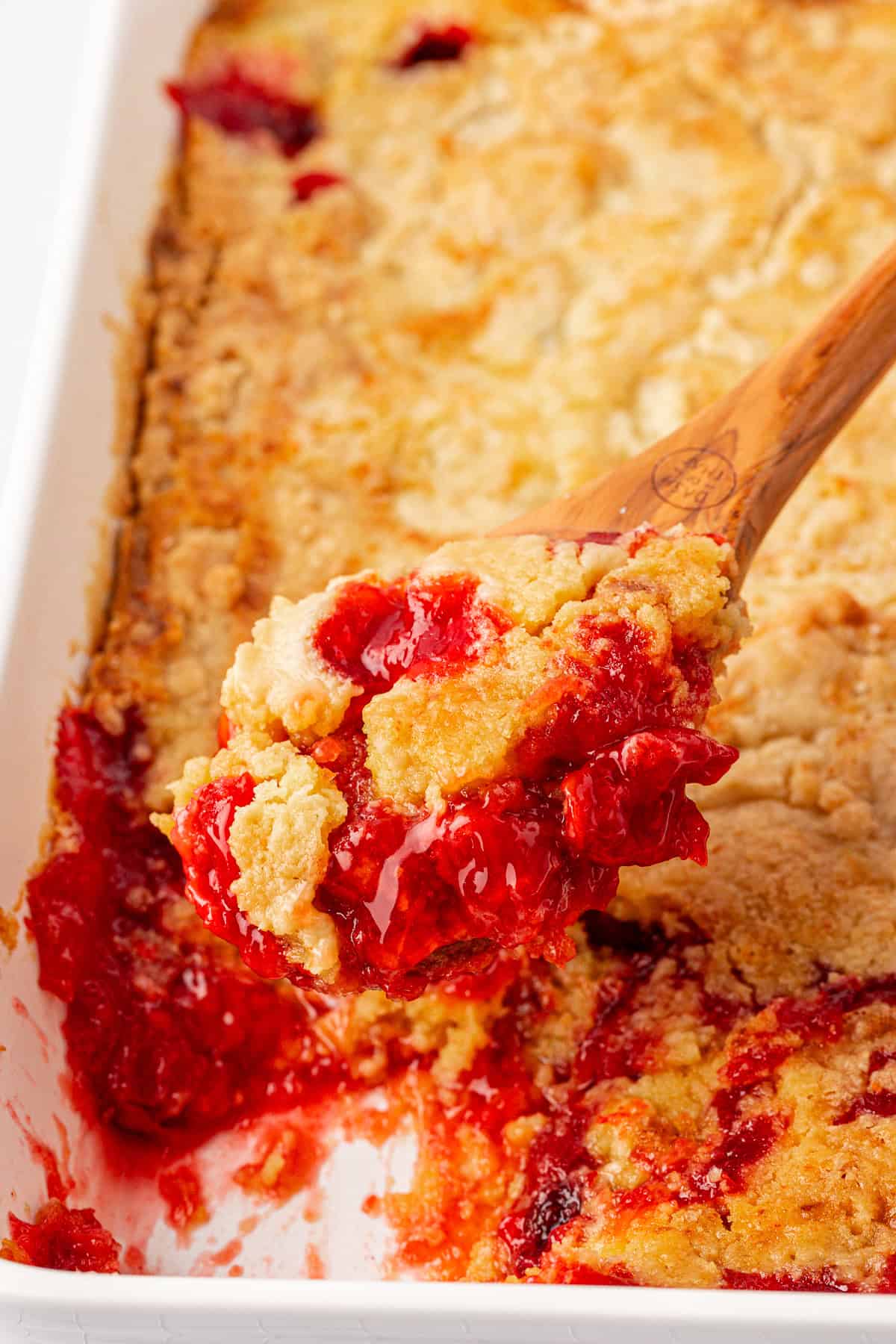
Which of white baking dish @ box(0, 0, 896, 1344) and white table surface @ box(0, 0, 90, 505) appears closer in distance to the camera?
white baking dish @ box(0, 0, 896, 1344)

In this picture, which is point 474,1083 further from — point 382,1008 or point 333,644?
point 333,644

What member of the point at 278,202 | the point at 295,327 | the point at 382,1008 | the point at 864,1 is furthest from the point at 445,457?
the point at 864,1

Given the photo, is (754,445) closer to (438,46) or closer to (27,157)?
(438,46)

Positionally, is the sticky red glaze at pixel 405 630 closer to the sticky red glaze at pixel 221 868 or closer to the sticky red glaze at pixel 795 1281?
the sticky red glaze at pixel 221 868

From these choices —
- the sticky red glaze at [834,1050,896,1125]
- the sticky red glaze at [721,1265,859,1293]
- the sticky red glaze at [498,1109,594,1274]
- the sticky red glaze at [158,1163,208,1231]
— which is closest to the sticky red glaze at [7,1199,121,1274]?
the sticky red glaze at [158,1163,208,1231]

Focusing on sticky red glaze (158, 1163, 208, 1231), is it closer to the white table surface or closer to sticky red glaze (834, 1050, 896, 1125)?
sticky red glaze (834, 1050, 896, 1125)

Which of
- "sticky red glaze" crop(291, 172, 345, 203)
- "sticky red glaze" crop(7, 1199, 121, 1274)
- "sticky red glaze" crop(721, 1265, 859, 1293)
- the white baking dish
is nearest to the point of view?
the white baking dish
